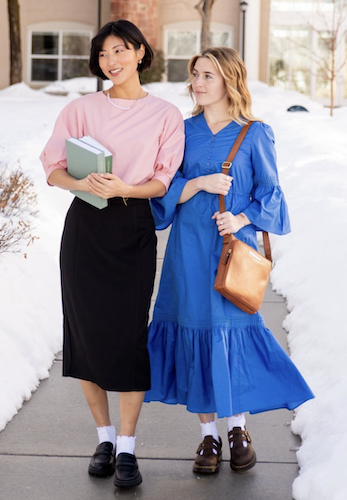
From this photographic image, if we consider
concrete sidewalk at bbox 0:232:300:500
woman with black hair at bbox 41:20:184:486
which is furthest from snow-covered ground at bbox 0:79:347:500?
woman with black hair at bbox 41:20:184:486

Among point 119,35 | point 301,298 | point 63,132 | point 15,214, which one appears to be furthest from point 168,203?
point 15,214

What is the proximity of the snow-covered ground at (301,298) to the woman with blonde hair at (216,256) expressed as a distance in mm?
377

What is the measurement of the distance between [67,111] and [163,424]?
1.68 meters

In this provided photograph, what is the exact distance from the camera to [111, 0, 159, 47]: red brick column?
22.0 meters

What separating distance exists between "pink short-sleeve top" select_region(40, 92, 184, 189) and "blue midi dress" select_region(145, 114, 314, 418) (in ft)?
0.51

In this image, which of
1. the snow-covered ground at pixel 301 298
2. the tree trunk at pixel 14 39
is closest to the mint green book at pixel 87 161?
the snow-covered ground at pixel 301 298

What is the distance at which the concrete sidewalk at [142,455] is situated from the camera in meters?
3.13

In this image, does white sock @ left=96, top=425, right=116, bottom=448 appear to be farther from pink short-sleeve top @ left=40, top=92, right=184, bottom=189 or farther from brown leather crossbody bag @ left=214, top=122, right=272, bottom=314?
pink short-sleeve top @ left=40, top=92, right=184, bottom=189

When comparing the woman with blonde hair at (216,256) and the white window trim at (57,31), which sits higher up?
the white window trim at (57,31)

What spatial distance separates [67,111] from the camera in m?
3.09

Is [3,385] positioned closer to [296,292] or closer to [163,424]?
[163,424]

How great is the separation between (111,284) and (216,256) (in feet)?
1.50

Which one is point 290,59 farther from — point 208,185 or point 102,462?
point 102,462

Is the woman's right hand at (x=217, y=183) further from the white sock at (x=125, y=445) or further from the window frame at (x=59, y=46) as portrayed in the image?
the window frame at (x=59, y=46)
